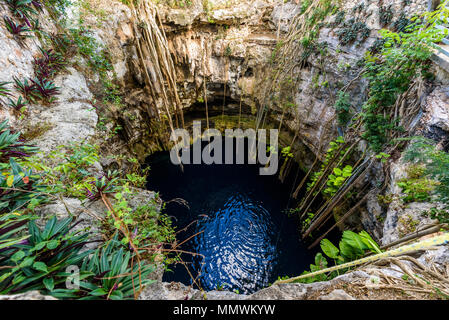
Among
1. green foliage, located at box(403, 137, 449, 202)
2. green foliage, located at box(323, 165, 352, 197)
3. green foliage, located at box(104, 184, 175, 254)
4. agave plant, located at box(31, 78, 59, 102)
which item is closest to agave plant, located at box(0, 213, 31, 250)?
green foliage, located at box(104, 184, 175, 254)

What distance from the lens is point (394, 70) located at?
277cm

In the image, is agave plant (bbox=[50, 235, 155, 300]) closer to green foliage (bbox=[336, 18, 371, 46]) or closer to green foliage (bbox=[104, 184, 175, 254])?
green foliage (bbox=[104, 184, 175, 254])

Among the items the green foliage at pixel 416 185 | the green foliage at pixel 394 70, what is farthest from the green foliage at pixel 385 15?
the green foliage at pixel 416 185

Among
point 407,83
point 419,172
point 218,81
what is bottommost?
point 419,172

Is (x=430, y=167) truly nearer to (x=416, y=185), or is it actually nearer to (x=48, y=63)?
(x=416, y=185)

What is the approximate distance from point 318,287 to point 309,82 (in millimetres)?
5524

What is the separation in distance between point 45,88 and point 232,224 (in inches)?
204

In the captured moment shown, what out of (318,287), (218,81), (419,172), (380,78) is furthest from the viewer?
(218,81)

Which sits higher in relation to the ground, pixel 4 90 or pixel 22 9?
pixel 22 9

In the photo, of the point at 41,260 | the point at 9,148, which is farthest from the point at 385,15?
the point at 9,148

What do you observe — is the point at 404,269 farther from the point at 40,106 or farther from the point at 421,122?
the point at 40,106

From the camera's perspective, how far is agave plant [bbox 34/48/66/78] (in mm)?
3371

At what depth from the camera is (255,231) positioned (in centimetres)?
513
